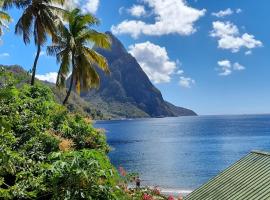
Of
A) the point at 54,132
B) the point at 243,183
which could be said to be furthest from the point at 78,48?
the point at 243,183

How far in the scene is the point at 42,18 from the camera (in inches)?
1422

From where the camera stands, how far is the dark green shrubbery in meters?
13.3

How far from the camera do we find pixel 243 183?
1759cm

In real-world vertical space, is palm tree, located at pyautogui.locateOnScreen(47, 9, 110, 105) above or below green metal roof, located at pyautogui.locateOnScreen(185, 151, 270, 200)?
above

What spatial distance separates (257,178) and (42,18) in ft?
80.4

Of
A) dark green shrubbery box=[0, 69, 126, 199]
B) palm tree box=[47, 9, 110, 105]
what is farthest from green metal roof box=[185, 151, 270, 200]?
palm tree box=[47, 9, 110, 105]

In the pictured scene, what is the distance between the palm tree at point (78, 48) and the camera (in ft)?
123

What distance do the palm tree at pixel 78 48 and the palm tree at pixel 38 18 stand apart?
118cm

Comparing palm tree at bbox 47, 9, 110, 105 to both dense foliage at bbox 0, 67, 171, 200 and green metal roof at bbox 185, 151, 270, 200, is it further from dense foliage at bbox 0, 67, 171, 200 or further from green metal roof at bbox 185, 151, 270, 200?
green metal roof at bbox 185, 151, 270, 200

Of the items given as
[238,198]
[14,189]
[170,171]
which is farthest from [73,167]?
[170,171]

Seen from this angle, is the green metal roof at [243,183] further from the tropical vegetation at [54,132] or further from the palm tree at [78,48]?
the palm tree at [78,48]

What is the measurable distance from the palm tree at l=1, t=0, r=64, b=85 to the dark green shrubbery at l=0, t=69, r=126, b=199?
10.2 metres

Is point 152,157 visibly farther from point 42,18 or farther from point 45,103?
point 45,103

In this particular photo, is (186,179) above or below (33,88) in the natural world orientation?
below
